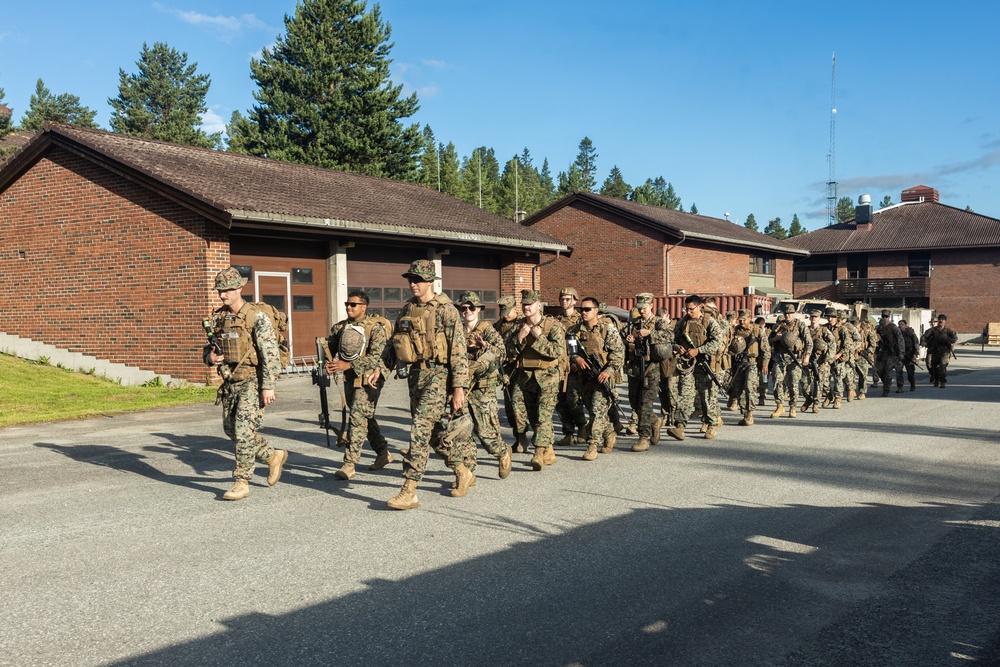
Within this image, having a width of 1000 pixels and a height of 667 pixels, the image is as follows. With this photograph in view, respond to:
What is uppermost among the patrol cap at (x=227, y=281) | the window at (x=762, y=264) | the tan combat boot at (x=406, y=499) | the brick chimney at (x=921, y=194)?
the brick chimney at (x=921, y=194)

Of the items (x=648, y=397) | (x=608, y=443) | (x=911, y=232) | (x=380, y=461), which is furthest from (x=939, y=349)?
(x=911, y=232)

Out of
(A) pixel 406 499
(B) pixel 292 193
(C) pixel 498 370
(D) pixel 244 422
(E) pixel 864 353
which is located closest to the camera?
(A) pixel 406 499

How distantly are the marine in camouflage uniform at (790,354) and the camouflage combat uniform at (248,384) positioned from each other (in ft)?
28.5

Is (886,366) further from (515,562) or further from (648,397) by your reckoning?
(515,562)

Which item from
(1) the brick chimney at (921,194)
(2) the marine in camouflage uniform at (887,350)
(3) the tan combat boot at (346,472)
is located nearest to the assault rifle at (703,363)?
(3) the tan combat boot at (346,472)

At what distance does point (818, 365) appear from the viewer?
1349cm

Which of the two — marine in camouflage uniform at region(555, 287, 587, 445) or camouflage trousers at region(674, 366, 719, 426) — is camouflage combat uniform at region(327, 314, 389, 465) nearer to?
marine in camouflage uniform at region(555, 287, 587, 445)

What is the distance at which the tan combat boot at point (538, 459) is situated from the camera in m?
8.05

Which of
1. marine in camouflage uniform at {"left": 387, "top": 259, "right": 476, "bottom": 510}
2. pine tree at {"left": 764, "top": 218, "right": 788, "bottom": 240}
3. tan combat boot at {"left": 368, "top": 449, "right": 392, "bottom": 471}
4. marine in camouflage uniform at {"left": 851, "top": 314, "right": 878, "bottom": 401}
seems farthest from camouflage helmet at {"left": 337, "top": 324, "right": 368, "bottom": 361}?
pine tree at {"left": 764, "top": 218, "right": 788, "bottom": 240}

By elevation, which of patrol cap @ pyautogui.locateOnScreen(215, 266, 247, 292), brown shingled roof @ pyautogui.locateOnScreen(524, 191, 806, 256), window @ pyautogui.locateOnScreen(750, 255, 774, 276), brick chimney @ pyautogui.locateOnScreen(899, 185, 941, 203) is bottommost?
patrol cap @ pyautogui.locateOnScreen(215, 266, 247, 292)

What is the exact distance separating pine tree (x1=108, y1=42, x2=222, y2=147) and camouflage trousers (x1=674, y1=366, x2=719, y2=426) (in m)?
61.7

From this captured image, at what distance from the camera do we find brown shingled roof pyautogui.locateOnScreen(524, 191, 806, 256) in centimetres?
3269

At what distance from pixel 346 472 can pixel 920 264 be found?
47085 mm

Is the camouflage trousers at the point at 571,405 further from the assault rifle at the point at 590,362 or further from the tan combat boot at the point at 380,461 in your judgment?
the tan combat boot at the point at 380,461
